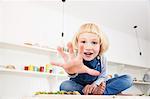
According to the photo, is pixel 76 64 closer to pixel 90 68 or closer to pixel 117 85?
pixel 90 68

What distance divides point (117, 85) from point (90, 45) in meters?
0.33

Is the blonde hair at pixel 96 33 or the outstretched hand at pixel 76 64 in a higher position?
the blonde hair at pixel 96 33

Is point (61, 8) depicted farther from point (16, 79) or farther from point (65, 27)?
point (16, 79)

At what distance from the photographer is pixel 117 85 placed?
1707 mm

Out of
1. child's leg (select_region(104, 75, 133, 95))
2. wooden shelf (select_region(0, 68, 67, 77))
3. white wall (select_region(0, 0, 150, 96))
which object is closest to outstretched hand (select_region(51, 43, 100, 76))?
child's leg (select_region(104, 75, 133, 95))

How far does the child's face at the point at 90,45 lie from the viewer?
1762 millimetres

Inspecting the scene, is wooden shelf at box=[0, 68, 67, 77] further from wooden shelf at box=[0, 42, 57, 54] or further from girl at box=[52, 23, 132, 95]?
girl at box=[52, 23, 132, 95]

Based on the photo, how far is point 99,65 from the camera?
1.78 m

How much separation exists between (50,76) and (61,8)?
0.86 meters

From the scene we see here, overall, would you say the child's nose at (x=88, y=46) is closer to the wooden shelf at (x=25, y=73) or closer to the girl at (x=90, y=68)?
the girl at (x=90, y=68)

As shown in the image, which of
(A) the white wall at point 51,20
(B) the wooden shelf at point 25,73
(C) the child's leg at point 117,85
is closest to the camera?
(C) the child's leg at point 117,85

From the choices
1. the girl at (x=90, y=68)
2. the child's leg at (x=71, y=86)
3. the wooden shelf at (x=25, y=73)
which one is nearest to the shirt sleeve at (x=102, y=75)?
the girl at (x=90, y=68)

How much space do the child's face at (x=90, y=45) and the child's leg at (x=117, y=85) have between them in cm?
22

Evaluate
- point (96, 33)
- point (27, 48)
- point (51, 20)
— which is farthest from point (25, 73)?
point (96, 33)
